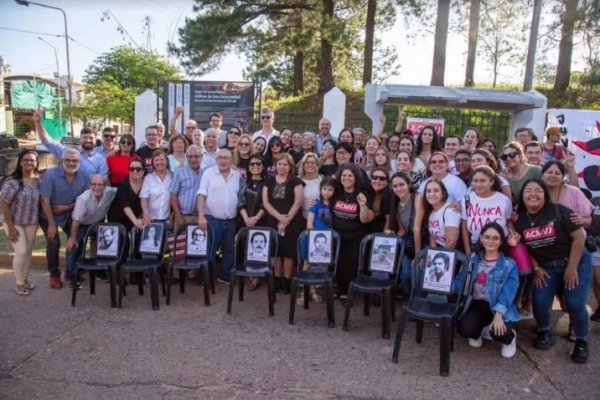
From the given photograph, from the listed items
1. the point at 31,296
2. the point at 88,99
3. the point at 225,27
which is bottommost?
the point at 31,296

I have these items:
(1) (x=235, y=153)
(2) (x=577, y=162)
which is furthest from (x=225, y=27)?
(2) (x=577, y=162)

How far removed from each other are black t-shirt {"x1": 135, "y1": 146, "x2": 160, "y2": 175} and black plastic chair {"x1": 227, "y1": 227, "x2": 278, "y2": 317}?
153 cm

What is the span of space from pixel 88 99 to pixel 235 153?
63.1ft

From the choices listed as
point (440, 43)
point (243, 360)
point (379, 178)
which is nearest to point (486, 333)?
point (379, 178)

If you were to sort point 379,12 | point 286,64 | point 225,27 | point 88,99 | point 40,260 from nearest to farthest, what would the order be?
point 40,260 → point 225,27 → point 379,12 → point 88,99 → point 286,64

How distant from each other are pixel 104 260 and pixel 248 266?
1.55 meters

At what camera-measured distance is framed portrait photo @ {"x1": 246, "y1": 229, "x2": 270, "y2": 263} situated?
200 inches

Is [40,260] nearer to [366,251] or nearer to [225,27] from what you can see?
[366,251]

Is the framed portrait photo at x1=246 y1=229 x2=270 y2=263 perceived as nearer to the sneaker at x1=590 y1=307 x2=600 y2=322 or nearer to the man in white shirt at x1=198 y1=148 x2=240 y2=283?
the man in white shirt at x1=198 y1=148 x2=240 y2=283

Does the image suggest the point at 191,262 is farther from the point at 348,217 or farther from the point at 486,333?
the point at 486,333

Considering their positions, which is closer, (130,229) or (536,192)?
(536,192)

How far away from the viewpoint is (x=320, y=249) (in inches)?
194

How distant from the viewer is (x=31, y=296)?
529 cm

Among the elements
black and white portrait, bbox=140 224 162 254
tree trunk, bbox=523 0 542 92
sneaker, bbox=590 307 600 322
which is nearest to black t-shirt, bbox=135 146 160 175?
black and white portrait, bbox=140 224 162 254
